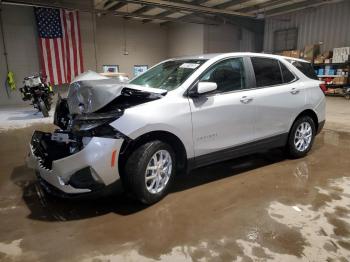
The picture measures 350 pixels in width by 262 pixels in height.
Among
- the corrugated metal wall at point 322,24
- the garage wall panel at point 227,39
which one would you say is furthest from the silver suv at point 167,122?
the garage wall panel at point 227,39

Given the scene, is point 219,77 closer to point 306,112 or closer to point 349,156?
point 306,112

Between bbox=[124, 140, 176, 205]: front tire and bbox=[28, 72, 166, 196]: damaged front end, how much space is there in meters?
0.14

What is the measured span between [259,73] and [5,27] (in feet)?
30.8

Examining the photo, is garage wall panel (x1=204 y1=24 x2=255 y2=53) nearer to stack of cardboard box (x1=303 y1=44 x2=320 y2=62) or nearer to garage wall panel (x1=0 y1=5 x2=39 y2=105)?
stack of cardboard box (x1=303 y1=44 x2=320 y2=62)

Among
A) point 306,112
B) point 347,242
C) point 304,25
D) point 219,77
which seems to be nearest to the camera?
point 347,242

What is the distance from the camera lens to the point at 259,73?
3.31m

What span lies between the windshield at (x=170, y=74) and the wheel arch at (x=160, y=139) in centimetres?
49

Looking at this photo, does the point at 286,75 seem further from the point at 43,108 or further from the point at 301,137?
the point at 43,108

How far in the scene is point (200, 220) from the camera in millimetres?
2338

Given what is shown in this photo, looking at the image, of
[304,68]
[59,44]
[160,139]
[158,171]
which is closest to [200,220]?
[158,171]

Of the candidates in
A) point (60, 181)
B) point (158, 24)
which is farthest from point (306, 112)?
point (158, 24)

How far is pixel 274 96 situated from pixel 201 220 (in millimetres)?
1782

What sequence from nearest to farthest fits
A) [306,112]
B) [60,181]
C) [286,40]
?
1. [60,181]
2. [306,112]
3. [286,40]

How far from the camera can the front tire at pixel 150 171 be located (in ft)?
7.83
